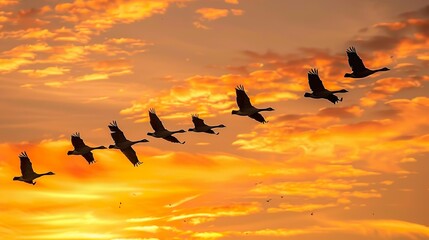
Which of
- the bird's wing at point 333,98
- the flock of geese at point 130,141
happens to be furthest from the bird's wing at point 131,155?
the bird's wing at point 333,98

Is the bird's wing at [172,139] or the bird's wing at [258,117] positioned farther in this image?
the bird's wing at [172,139]

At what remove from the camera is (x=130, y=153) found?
94688mm

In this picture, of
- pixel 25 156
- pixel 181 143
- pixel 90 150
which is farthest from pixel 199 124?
pixel 25 156

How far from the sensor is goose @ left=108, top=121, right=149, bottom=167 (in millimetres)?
91312

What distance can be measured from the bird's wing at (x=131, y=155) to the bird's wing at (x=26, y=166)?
29.4 feet

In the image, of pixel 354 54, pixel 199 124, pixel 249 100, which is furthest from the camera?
pixel 199 124

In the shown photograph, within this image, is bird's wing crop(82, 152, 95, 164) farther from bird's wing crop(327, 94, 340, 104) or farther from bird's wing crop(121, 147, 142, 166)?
bird's wing crop(327, 94, 340, 104)

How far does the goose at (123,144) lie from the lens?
9131cm

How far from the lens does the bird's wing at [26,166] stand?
3620 inches

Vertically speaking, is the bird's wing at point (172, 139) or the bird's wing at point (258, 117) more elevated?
the bird's wing at point (258, 117)

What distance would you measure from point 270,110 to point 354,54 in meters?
10.6

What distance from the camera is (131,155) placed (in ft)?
311

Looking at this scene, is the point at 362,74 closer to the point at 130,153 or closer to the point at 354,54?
the point at 354,54

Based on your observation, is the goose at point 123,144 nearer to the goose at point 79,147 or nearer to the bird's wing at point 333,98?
the goose at point 79,147
